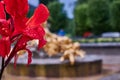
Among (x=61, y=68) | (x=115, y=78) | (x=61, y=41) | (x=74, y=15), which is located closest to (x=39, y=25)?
(x=115, y=78)

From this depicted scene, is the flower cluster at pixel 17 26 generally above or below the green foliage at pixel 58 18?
below

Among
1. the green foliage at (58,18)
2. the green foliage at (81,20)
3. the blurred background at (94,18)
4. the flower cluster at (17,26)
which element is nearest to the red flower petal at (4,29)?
the flower cluster at (17,26)

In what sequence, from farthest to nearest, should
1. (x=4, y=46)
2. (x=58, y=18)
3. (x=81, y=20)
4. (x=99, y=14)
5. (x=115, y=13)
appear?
1. (x=58, y=18)
2. (x=81, y=20)
3. (x=99, y=14)
4. (x=115, y=13)
5. (x=4, y=46)

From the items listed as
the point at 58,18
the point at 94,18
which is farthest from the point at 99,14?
the point at 58,18

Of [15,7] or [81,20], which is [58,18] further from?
[15,7]

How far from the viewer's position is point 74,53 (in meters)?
6.33

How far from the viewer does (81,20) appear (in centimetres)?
1909

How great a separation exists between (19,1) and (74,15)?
19.9 metres

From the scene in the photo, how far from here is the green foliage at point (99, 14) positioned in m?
16.8

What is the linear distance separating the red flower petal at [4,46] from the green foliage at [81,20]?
18115 mm

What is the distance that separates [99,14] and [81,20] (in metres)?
2.20

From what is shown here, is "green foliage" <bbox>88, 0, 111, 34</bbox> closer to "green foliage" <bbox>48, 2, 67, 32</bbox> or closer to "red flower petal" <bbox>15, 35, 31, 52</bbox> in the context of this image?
"green foliage" <bbox>48, 2, 67, 32</bbox>

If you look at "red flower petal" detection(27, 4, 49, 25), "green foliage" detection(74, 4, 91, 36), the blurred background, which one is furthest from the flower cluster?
"green foliage" detection(74, 4, 91, 36)

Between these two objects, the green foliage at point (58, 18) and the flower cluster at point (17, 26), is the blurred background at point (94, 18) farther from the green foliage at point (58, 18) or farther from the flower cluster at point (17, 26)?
the flower cluster at point (17, 26)
